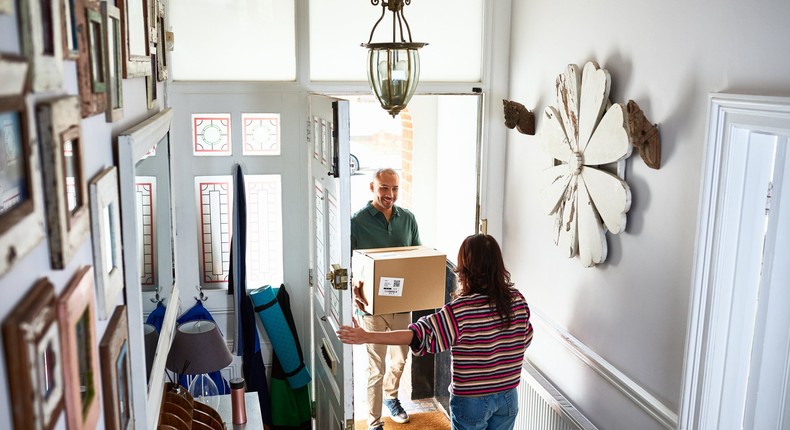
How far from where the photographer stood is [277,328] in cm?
400

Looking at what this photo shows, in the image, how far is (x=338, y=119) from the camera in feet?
10.4

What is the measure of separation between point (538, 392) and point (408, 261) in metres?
1.00

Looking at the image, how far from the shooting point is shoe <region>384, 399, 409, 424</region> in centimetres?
466

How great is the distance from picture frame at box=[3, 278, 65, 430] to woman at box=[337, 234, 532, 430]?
1.92 m

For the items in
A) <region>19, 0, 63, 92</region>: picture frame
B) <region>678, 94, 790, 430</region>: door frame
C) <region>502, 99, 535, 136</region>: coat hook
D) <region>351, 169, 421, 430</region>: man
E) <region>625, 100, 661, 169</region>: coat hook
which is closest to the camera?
<region>19, 0, 63, 92</region>: picture frame

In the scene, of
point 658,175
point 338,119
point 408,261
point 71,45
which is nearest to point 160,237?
point 338,119

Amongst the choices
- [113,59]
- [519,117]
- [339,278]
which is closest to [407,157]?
[519,117]

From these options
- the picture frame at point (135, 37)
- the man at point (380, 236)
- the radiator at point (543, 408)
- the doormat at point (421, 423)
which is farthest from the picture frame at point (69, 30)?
the doormat at point (421, 423)

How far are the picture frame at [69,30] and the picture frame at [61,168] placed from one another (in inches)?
3.7

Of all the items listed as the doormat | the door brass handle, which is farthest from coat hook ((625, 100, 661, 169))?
the doormat

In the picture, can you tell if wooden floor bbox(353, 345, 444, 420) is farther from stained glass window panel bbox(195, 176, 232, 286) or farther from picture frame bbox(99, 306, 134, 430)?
picture frame bbox(99, 306, 134, 430)

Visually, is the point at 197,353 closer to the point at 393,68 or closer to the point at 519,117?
the point at 393,68

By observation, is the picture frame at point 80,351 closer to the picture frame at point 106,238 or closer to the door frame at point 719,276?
the picture frame at point 106,238

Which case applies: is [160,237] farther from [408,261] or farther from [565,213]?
[565,213]
